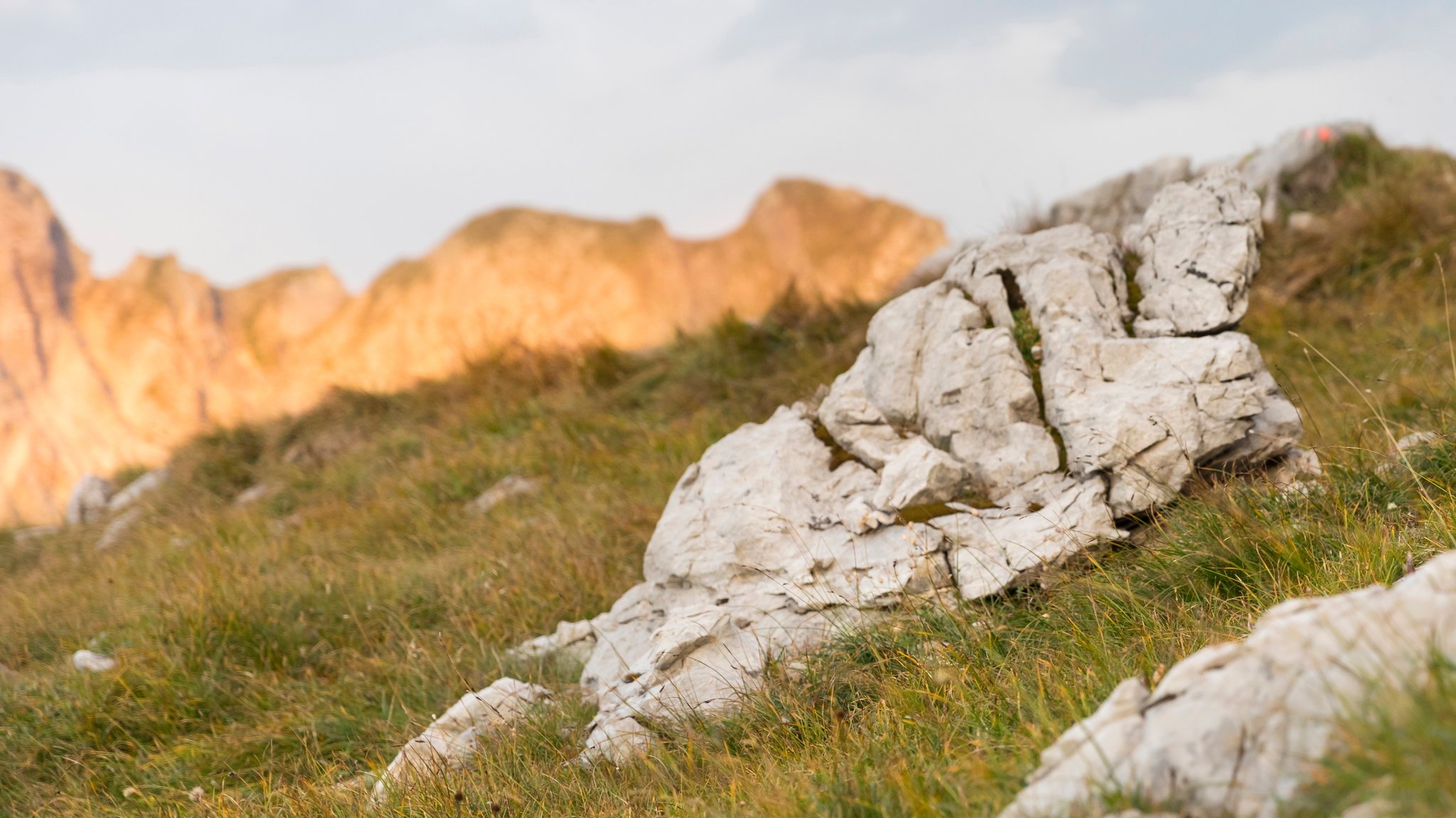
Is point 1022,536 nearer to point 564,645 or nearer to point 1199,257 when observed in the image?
point 1199,257

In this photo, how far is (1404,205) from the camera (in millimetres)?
8719

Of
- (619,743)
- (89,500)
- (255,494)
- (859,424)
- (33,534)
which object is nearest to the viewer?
(619,743)

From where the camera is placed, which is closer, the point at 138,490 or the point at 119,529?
the point at 119,529

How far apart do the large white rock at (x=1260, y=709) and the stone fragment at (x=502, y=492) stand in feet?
19.5

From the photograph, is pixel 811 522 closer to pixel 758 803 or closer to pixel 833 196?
pixel 758 803

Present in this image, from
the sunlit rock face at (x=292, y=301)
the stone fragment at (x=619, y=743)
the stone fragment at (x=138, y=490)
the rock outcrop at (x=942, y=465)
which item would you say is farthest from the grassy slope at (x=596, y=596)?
the sunlit rock face at (x=292, y=301)

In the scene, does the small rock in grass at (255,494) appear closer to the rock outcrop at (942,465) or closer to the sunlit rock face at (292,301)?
the rock outcrop at (942,465)

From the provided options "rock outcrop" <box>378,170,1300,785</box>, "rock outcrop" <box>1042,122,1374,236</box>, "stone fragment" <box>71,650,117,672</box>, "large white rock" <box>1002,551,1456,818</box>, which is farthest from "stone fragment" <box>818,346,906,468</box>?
"rock outcrop" <box>1042,122,1374,236</box>

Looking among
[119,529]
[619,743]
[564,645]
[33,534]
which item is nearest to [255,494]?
[119,529]

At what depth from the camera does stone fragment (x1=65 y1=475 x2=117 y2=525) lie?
10953mm

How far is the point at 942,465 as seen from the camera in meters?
3.80

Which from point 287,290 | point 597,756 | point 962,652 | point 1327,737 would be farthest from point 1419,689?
Result: point 287,290

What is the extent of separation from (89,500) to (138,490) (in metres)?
1.65

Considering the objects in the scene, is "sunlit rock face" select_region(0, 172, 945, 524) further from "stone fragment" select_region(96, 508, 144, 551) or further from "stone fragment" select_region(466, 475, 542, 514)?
"stone fragment" select_region(466, 475, 542, 514)
